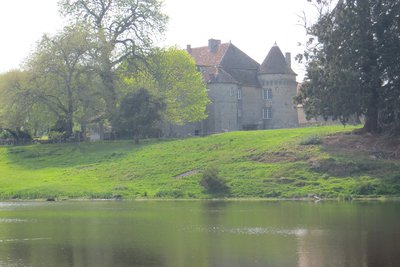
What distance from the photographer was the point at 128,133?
277 ft

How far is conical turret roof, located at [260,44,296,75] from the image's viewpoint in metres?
107

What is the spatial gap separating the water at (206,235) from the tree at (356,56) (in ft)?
42.9

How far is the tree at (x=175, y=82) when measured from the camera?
8599 centimetres

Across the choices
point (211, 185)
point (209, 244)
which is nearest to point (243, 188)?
point (211, 185)

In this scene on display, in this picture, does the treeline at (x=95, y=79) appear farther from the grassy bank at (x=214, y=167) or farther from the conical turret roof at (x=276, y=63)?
the conical turret roof at (x=276, y=63)

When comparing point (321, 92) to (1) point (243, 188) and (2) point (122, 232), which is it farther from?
(2) point (122, 232)

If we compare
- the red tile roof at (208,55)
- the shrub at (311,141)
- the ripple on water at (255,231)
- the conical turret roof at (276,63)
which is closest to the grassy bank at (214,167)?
the shrub at (311,141)

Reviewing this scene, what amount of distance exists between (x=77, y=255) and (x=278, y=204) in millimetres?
20572

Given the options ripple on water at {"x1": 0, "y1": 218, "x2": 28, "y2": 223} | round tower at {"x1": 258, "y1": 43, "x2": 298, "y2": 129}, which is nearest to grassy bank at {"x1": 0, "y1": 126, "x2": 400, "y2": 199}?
ripple on water at {"x1": 0, "y1": 218, "x2": 28, "y2": 223}

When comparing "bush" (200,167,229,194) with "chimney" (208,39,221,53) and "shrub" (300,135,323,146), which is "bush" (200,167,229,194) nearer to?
"shrub" (300,135,323,146)

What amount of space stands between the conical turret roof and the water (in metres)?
63.4

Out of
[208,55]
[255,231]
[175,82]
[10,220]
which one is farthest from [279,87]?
[255,231]

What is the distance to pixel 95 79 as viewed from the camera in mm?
79625

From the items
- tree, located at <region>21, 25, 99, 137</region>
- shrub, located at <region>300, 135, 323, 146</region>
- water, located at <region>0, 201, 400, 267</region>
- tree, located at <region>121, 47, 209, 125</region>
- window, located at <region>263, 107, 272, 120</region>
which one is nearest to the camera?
A: water, located at <region>0, 201, 400, 267</region>
